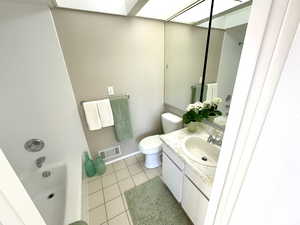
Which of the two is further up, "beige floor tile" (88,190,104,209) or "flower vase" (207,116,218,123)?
"flower vase" (207,116,218,123)

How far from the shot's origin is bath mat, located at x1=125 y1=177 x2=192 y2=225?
1.39 meters

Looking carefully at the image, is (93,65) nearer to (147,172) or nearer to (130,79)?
(130,79)

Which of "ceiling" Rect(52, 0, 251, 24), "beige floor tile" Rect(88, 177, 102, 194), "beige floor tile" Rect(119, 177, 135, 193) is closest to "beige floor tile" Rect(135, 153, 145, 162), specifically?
"beige floor tile" Rect(119, 177, 135, 193)

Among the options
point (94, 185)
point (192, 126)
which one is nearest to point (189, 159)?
point (192, 126)

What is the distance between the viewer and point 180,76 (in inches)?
76.7

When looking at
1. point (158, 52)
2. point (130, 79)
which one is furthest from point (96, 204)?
point (158, 52)

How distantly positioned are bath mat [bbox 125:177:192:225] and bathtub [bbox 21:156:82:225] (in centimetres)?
67

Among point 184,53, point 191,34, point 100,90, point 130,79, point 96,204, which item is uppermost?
point 191,34

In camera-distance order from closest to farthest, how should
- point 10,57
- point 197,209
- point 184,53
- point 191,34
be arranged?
point 197,209
point 10,57
point 191,34
point 184,53

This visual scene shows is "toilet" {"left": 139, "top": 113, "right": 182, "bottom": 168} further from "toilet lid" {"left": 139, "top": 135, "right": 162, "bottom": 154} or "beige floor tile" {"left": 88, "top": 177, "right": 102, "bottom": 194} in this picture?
"beige floor tile" {"left": 88, "top": 177, "right": 102, "bottom": 194}

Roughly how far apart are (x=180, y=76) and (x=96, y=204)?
208 cm

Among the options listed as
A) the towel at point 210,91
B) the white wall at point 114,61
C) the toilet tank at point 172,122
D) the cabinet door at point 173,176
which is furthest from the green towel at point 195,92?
the cabinet door at point 173,176

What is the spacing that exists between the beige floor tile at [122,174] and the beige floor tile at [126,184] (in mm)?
65

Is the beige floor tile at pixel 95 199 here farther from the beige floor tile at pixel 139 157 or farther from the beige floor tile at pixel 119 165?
the beige floor tile at pixel 139 157
